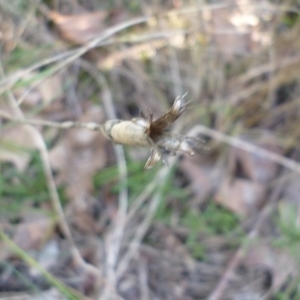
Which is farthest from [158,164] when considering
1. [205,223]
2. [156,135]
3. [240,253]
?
[156,135]

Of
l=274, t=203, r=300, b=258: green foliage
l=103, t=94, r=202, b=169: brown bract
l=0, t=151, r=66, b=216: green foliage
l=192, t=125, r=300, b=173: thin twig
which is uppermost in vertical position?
l=192, t=125, r=300, b=173: thin twig

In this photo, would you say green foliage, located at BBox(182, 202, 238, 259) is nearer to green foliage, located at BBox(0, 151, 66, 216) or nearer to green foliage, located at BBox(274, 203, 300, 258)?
green foliage, located at BBox(274, 203, 300, 258)

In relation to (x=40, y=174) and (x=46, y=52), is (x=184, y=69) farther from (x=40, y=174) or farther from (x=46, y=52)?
(x=40, y=174)

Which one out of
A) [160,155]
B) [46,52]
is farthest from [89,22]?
[160,155]

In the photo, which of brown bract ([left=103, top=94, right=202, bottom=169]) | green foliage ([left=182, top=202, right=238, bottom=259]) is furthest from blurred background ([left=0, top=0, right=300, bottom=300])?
brown bract ([left=103, top=94, right=202, bottom=169])

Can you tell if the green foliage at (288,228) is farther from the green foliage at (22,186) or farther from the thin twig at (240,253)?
the green foliage at (22,186)

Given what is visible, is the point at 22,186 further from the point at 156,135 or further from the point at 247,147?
the point at 156,135

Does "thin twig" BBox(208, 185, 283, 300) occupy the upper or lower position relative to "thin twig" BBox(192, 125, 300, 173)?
lower

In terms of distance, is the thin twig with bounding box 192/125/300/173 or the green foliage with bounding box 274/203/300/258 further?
the thin twig with bounding box 192/125/300/173

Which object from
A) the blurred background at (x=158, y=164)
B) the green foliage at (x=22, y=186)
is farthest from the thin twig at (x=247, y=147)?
the green foliage at (x=22, y=186)
